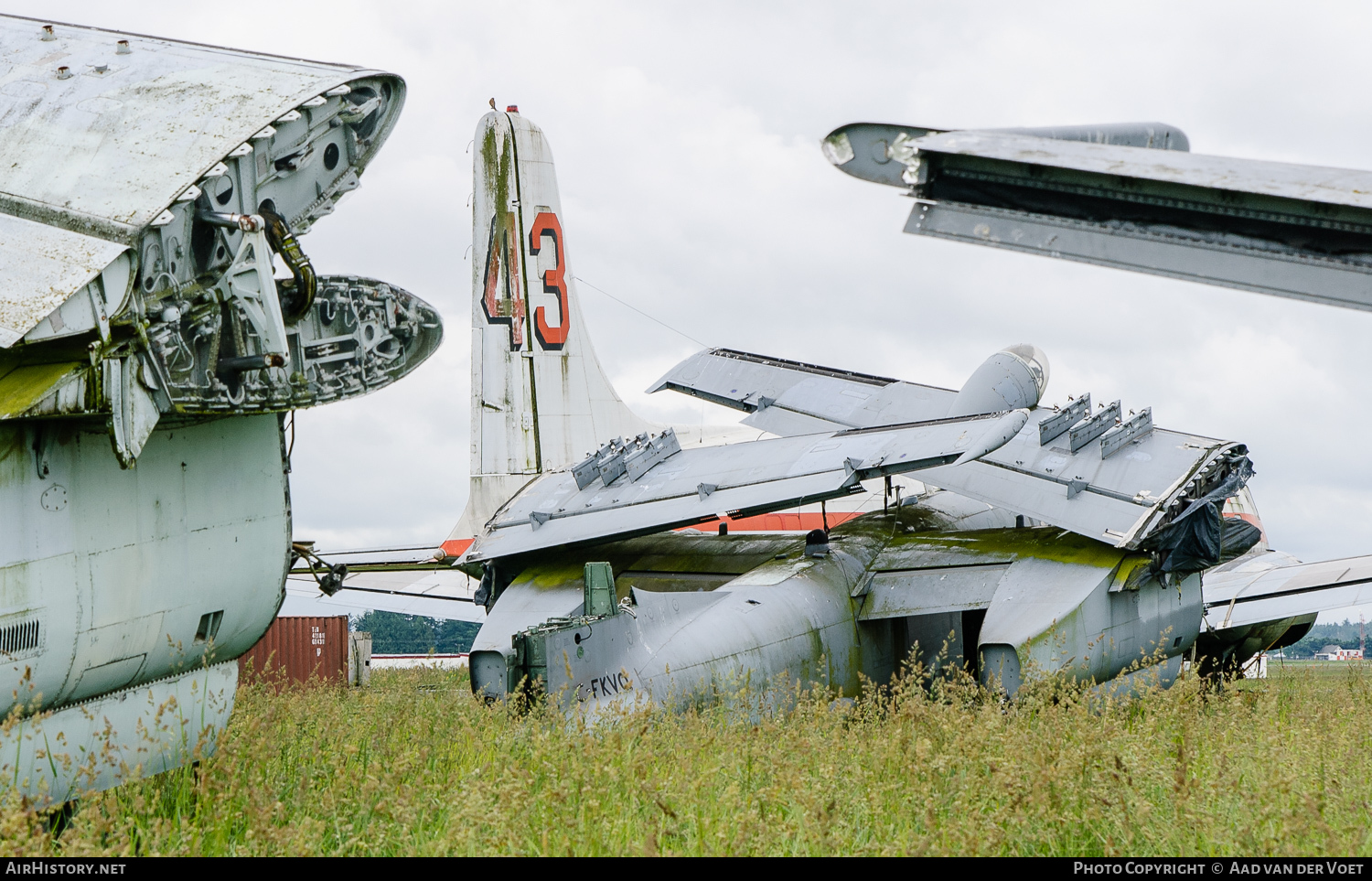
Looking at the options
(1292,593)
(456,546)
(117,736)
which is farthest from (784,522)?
(117,736)

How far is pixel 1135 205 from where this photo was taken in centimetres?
397

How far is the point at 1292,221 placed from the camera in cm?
379

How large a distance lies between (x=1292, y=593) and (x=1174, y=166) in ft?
48.2

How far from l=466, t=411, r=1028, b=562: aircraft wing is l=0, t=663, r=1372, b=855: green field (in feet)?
9.14

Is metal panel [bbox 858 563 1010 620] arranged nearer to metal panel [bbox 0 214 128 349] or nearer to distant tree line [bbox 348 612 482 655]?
metal panel [bbox 0 214 128 349]

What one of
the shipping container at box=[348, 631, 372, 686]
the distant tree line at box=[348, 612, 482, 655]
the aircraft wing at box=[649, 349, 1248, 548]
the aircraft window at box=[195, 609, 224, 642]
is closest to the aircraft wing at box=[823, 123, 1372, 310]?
the aircraft window at box=[195, 609, 224, 642]

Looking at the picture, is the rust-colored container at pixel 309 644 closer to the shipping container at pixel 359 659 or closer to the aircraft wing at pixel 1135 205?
the shipping container at pixel 359 659

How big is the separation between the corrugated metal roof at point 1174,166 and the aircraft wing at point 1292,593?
13613 mm

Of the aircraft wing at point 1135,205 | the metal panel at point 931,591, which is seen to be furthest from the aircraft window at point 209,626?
the metal panel at point 931,591

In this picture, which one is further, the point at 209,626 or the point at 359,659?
the point at 359,659

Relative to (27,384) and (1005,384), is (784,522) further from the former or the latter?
(27,384)

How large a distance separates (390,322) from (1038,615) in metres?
6.67

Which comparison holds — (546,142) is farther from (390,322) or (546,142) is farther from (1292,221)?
(1292,221)

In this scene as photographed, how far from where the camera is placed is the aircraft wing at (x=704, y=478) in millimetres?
10914
